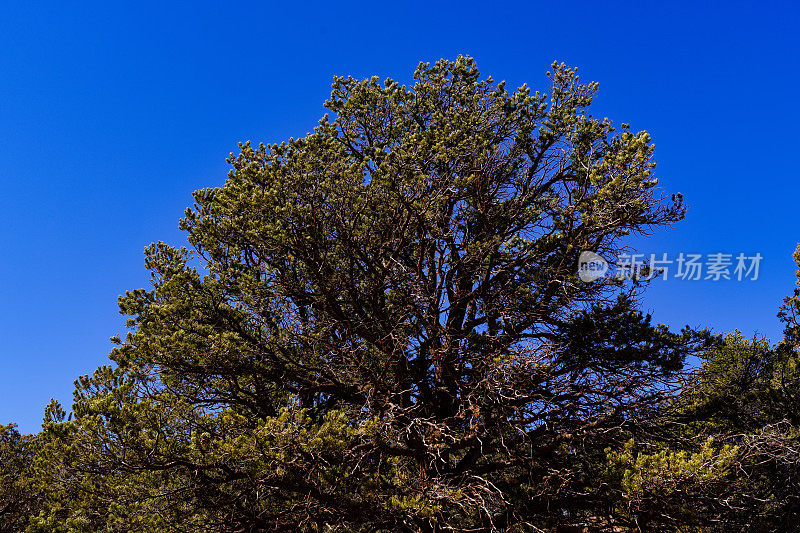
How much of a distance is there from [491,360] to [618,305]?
3.27m

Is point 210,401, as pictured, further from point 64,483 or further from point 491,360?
point 491,360

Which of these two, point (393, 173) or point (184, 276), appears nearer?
point (393, 173)

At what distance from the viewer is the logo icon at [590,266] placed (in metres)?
10.8

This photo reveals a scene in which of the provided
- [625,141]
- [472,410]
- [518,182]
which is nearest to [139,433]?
[472,410]

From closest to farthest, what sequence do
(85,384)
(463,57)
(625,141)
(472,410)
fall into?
(85,384), (472,410), (625,141), (463,57)

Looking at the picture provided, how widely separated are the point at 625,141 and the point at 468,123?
11.8 ft

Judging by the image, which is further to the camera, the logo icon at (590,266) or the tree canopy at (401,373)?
the logo icon at (590,266)

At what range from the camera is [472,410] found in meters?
9.99

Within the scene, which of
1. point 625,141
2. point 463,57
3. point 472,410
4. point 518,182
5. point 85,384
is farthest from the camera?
point 463,57

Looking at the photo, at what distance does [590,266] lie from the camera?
1100 cm

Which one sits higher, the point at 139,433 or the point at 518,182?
the point at 518,182


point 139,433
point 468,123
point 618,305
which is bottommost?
point 139,433

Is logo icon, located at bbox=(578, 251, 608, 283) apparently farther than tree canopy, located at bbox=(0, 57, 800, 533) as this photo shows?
Yes

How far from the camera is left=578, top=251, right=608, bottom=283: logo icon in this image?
35.5 ft
